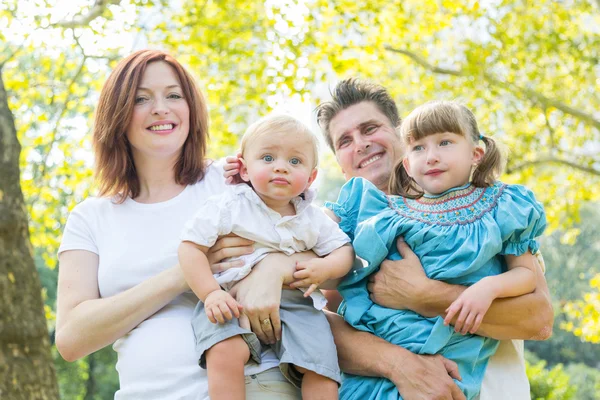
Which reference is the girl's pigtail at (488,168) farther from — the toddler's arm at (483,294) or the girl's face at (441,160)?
the toddler's arm at (483,294)

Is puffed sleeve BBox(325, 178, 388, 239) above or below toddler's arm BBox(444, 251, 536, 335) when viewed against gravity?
above

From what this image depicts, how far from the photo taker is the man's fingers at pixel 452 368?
253cm

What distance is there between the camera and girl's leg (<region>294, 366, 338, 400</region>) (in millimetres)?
2336

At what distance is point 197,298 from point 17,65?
29.0ft

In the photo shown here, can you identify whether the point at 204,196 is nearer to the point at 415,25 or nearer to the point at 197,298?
the point at 197,298

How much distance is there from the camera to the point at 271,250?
2.47 metres

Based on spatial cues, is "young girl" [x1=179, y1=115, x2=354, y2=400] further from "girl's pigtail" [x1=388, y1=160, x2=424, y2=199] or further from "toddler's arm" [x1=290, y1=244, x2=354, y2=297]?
"girl's pigtail" [x1=388, y1=160, x2=424, y2=199]

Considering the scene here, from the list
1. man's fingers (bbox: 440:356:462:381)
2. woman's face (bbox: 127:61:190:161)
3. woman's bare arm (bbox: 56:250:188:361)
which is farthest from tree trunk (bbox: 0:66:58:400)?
man's fingers (bbox: 440:356:462:381)

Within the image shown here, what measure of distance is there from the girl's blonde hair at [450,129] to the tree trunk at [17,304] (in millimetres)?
2668

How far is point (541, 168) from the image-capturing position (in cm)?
1202

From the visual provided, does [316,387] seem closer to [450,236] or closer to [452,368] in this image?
[452,368]

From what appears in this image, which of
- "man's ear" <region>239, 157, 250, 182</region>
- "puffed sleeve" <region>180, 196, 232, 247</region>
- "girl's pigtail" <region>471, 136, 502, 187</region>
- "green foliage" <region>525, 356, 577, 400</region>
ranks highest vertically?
"man's ear" <region>239, 157, 250, 182</region>

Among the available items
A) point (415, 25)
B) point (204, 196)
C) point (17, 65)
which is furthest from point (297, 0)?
point (204, 196)

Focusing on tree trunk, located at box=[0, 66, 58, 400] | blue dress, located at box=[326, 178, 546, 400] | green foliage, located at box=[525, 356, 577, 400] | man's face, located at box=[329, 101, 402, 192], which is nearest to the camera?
blue dress, located at box=[326, 178, 546, 400]
